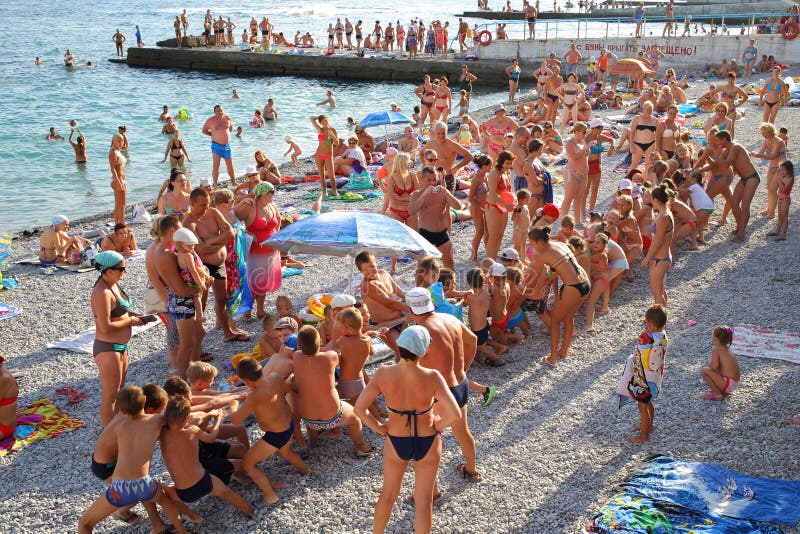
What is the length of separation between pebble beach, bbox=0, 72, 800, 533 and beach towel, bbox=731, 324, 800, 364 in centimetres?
12

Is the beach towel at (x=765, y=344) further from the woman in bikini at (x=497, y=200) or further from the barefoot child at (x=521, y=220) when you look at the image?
the woman in bikini at (x=497, y=200)

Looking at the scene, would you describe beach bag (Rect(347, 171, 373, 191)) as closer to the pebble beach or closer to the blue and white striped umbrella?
the pebble beach

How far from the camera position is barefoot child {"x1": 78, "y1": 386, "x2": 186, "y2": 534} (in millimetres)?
4508

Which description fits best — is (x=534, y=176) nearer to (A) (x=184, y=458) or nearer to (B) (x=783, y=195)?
(B) (x=783, y=195)

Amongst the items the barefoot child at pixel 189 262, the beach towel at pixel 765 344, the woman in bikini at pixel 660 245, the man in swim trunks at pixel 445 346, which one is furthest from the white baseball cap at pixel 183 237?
the beach towel at pixel 765 344

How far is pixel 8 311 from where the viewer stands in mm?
8719

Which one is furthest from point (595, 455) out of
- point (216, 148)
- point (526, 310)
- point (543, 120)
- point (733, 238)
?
point (543, 120)

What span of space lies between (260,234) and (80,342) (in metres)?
2.21

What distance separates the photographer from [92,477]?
545 centimetres

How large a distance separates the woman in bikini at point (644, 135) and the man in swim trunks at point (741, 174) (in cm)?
208

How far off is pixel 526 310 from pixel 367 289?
5.73ft

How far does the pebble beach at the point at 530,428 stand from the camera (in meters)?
4.93

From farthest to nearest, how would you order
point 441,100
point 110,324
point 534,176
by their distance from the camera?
point 441,100 → point 534,176 → point 110,324

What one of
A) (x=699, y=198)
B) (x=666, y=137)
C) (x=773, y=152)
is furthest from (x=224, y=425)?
(x=666, y=137)
